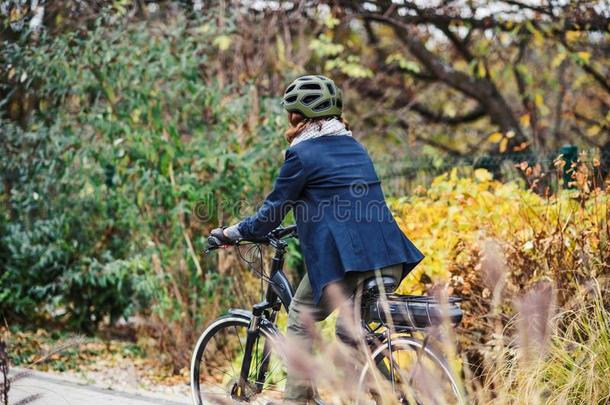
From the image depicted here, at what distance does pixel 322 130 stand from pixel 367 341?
969mm

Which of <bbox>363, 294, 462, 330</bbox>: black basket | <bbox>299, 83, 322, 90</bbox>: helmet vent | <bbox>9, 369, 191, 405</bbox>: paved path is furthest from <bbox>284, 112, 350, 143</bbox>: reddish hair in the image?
<bbox>9, 369, 191, 405</bbox>: paved path

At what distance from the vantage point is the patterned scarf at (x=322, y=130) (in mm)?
3762

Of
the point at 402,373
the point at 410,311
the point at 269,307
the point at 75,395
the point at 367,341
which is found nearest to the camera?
the point at 402,373

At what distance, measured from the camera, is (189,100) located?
663cm

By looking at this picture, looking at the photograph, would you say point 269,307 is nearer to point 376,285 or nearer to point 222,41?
point 376,285

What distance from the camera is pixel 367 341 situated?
3.74 meters

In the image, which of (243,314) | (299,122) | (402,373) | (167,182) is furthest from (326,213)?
(167,182)

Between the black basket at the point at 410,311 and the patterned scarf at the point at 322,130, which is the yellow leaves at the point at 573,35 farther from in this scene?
the black basket at the point at 410,311

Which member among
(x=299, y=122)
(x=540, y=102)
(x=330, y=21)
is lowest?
(x=299, y=122)

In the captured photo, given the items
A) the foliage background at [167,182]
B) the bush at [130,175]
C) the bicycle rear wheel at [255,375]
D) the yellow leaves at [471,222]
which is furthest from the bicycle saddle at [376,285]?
the bush at [130,175]

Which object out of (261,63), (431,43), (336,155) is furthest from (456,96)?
(336,155)

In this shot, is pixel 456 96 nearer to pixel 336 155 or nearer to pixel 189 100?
pixel 189 100

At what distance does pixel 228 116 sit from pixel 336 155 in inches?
120

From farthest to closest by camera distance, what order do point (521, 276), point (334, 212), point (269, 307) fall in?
point (521, 276)
point (269, 307)
point (334, 212)
